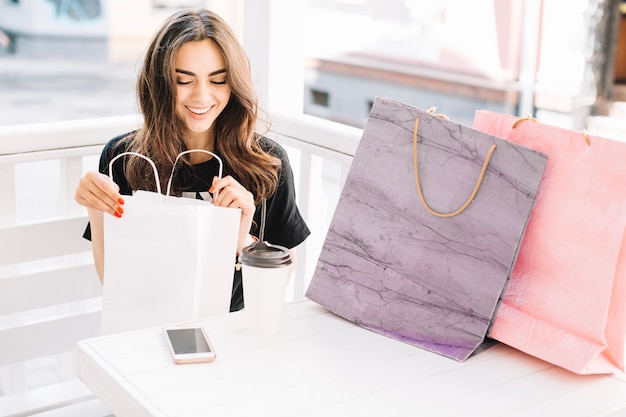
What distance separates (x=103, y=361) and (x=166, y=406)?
14 cm

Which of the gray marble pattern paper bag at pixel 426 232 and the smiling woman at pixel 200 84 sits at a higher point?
the smiling woman at pixel 200 84

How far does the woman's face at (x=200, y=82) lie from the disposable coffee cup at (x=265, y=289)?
499 millimetres

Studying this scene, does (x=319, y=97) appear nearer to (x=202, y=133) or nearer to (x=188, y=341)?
(x=202, y=133)

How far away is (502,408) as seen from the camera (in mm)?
883

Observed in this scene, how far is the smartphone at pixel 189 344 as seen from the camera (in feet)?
3.11

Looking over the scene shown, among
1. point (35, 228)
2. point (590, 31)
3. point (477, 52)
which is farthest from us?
point (477, 52)

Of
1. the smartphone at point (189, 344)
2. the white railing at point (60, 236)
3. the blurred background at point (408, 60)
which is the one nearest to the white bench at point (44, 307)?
the white railing at point (60, 236)

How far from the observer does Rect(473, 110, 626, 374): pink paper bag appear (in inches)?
37.0

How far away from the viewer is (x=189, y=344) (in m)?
0.98

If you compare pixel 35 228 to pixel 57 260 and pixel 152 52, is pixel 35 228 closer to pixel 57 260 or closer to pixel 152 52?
pixel 57 260

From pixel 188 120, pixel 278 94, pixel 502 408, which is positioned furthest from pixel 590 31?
pixel 502 408

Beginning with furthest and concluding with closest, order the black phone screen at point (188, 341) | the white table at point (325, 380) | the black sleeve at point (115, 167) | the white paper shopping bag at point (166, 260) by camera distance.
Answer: the black sleeve at point (115, 167)
the white paper shopping bag at point (166, 260)
the black phone screen at point (188, 341)
the white table at point (325, 380)

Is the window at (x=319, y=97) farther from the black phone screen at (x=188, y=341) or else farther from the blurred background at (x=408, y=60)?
the black phone screen at (x=188, y=341)

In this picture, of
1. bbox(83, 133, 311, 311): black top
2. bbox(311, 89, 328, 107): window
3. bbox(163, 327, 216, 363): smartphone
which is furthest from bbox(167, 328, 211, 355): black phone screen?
bbox(311, 89, 328, 107): window
